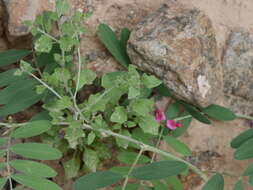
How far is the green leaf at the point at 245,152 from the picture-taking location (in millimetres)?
2115

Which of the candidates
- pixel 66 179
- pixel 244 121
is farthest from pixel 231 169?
pixel 66 179

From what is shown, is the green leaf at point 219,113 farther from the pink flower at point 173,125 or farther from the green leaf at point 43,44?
the green leaf at point 43,44

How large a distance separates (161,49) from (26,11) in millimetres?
752

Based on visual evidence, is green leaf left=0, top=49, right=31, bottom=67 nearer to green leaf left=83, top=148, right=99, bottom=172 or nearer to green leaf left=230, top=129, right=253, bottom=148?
green leaf left=83, top=148, right=99, bottom=172

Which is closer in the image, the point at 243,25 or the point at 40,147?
the point at 40,147

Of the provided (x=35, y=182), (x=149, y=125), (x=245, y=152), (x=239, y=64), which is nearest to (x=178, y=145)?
(x=149, y=125)

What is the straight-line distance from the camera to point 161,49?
230 cm

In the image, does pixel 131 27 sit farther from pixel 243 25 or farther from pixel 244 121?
pixel 244 121

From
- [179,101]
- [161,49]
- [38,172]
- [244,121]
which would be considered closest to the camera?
[38,172]

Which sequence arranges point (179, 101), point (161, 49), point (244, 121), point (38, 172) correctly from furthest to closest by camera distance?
point (244, 121), point (179, 101), point (161, 49), point (38, 172)

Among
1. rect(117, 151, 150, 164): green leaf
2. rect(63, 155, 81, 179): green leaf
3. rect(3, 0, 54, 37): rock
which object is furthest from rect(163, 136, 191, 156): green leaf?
rect(3, 0, 54, 37): rock

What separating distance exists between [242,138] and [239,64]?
431 mm

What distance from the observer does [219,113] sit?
2.48 m

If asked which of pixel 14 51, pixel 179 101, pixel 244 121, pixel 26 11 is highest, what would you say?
pixel 26 11
